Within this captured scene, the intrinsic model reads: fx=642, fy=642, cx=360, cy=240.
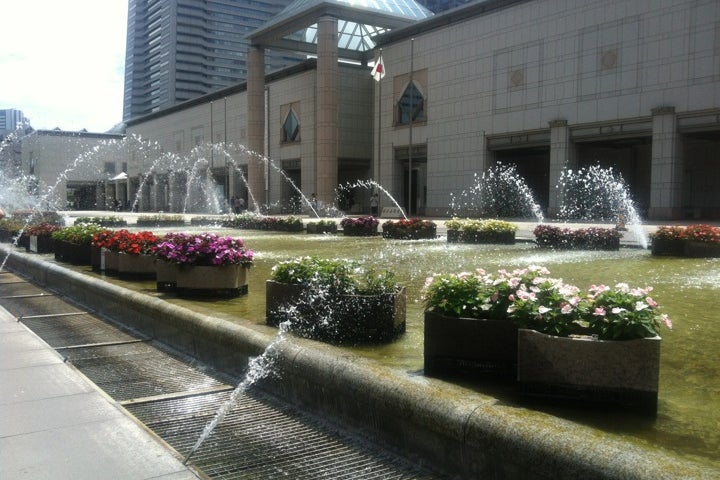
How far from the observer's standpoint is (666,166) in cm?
3550

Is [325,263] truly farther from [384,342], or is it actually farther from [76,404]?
[76,404]

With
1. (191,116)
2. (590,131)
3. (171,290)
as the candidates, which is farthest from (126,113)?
(171,290)

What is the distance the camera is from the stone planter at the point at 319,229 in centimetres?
2656

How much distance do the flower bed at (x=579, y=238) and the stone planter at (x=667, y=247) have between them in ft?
4.47

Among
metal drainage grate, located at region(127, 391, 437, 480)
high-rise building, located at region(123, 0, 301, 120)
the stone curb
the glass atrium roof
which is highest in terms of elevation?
high-rise building, located at region(123, 0, 301, 120)

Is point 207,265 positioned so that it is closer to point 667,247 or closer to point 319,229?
point 667,247

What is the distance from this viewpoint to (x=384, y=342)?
579cm

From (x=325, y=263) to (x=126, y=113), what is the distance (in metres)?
204

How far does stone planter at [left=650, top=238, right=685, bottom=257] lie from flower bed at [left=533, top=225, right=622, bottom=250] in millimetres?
1362

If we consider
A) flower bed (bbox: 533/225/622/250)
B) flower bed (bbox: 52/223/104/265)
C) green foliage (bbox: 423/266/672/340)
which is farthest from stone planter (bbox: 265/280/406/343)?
flower bed (bbox: 533/225/622/250)

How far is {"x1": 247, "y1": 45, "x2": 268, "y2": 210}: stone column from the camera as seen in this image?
2483 inches

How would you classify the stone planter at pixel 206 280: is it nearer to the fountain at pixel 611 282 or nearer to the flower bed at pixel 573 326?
the fountain at pixel 611 282

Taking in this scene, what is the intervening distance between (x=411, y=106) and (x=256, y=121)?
730 inches

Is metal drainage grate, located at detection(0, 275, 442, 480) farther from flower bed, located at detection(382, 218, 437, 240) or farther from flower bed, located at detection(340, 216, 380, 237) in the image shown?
flower bed, located at detection(340, 216, 380, 237)
